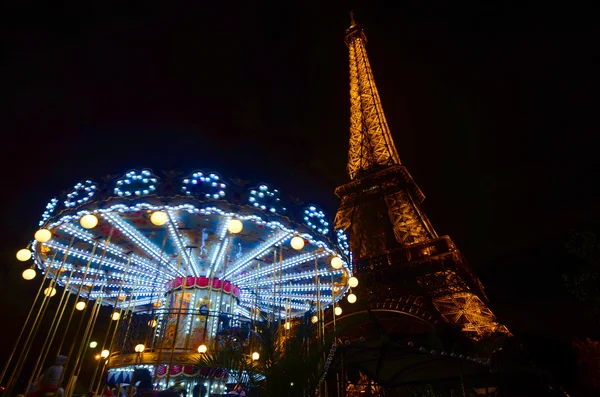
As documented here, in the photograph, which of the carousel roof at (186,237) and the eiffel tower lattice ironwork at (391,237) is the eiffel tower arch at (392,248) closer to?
the eiffel tower lattice ironwork at (391,237)

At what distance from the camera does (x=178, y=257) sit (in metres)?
10.8

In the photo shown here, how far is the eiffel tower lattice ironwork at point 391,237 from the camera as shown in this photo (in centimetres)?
2861

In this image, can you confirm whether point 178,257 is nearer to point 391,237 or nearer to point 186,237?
point 186,237

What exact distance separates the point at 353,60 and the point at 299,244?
43.3 m

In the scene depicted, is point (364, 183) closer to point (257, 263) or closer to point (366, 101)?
point (366, 101)

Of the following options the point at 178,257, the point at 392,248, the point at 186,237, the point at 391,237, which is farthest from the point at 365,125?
the point at 186,237

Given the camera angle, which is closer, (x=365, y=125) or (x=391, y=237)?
(x=391, y=237)

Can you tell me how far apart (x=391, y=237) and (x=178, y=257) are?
2812cm

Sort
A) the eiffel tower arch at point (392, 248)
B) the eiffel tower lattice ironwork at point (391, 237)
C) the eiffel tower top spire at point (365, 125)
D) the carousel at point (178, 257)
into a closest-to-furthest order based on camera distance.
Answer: the carousel at point (178, 257)
the eiffel tower arch at point (392, 248)
the eiffel tower lattice ironwork at point (391, 237)
the eiffel tower top spire at point (365, 125)

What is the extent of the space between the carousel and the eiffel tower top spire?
27.7 m

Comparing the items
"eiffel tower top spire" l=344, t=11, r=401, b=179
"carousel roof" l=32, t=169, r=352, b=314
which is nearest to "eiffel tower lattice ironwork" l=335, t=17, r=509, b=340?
"eiffel tower top spire" l=344, t=11, r=401, b=179

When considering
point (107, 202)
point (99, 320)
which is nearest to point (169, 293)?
point (107, 202)

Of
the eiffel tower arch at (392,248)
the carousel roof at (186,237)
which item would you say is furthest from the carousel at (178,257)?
the eiffel tower arch at (392,248)

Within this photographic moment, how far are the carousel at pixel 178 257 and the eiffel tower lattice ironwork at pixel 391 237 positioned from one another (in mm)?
18125
